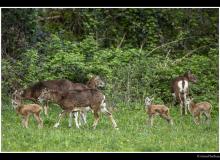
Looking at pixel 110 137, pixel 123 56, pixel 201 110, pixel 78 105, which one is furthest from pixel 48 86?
A: pixel 110 137

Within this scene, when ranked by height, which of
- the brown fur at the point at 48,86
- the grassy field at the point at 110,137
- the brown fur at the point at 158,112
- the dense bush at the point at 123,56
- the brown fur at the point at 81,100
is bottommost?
the grassy field at the point at 110,137

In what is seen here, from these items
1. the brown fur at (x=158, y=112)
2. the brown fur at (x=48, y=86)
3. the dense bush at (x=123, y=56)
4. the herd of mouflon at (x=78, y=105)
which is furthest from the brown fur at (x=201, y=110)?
the brown fur at (x=48, y=86)

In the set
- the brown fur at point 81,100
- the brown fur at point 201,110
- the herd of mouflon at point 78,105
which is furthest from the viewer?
the brown fur at point 201,110

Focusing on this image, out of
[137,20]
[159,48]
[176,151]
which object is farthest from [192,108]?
[137,20]

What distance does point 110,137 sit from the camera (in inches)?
633

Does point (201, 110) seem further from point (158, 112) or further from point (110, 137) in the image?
point (110, 137)

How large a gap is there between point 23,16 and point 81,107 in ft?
29.0

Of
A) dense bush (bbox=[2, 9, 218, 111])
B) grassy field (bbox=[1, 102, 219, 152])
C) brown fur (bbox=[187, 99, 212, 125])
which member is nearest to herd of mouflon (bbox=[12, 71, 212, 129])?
brown fur (bbox=[187, 99, 212, 125])

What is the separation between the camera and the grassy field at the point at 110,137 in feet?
49.2

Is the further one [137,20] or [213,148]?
[137,20]

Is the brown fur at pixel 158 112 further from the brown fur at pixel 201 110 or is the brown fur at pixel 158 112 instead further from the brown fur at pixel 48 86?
the brown fur at pixel 48 86
